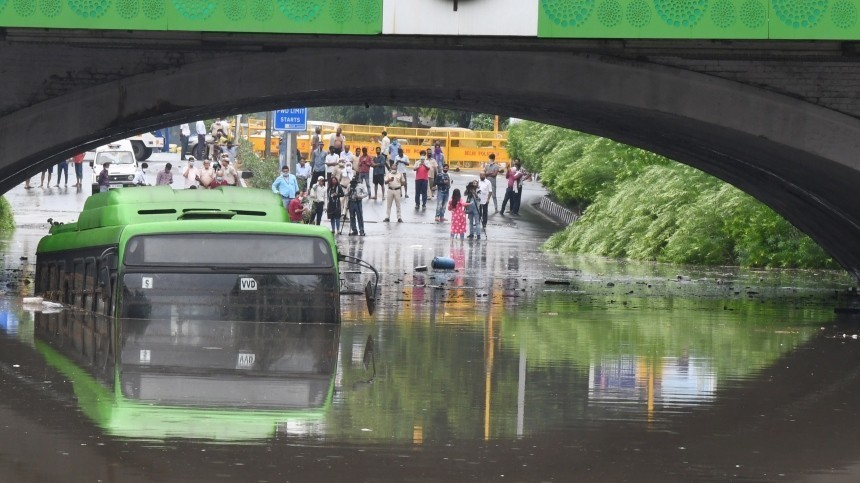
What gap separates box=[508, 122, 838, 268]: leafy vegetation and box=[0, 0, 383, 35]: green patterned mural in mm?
16754

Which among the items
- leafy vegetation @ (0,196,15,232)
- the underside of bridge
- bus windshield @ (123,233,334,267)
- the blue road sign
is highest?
the underside of bridge

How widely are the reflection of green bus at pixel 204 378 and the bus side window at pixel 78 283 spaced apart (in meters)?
1.80

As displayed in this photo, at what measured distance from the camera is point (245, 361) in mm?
12781

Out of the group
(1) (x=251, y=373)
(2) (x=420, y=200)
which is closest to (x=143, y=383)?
(1) (x=251, y=373)

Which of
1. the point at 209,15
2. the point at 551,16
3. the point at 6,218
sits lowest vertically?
the point at 6,218

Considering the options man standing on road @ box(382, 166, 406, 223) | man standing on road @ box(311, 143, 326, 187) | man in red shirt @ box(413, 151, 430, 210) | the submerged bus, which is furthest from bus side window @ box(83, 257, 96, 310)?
man in red shirt @ box(413, 151, 430, 210)

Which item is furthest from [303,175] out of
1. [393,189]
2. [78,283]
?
[78,283]

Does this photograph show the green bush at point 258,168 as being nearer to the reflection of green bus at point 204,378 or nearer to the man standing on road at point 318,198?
the man standing on road at point 318,198

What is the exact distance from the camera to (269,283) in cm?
1541

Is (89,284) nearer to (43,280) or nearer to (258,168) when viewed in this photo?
(43,280)

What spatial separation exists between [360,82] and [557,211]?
2856 cm

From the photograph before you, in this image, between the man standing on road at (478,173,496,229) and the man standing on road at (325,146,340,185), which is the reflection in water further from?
the man standing on road at (478,173,496,229)

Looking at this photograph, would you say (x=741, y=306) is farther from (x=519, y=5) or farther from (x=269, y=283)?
(x=269, y=283)

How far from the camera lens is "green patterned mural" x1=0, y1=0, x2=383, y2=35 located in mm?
18969
